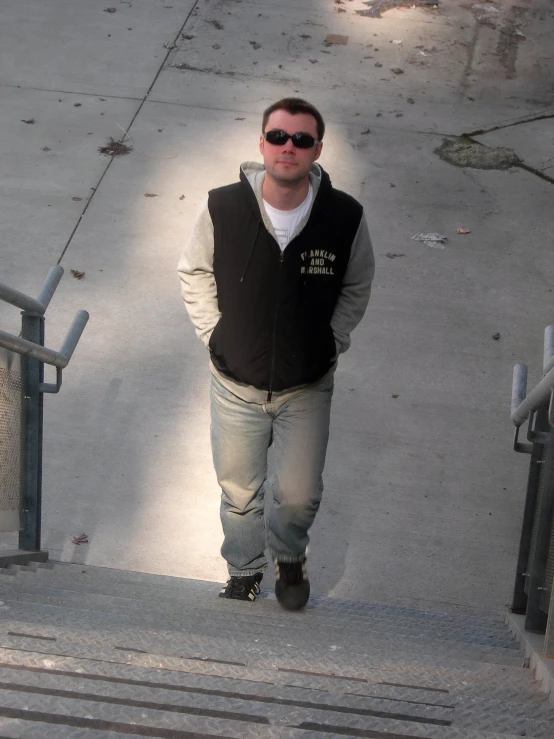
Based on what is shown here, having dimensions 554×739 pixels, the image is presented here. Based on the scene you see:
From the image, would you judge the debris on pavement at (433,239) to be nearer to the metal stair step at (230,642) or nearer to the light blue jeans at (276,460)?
the light blue jeans at (276,460)

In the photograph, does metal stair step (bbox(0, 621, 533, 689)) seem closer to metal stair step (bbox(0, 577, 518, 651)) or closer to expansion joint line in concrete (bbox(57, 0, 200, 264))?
metal stair step (bbox(0, 577, 518, 651))

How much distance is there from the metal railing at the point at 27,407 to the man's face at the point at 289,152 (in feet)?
3.22

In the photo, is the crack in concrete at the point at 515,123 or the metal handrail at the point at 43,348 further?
the crack in concrete at the point at 515,123

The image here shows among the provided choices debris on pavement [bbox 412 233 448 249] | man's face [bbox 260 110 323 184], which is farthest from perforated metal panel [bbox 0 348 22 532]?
debris on pavement [bbox 412 233 448 249]

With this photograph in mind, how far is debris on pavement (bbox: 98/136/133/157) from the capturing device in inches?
300

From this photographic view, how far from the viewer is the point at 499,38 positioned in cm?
1005

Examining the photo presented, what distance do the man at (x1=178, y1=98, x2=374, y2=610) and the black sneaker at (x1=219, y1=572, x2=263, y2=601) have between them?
11.6 inches

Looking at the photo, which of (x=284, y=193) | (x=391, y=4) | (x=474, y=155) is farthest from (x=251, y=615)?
(x=391, y=4)

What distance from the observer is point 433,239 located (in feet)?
22.6

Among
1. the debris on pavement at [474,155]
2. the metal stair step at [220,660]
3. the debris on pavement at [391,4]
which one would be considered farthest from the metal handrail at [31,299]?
the debris on pavement at [391,4]

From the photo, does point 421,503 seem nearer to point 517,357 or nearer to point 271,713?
point 517,357

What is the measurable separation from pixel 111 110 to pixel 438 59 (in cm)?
319

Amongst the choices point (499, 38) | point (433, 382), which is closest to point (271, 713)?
point (433, 382)

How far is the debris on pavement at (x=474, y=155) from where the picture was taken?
7844 mm
